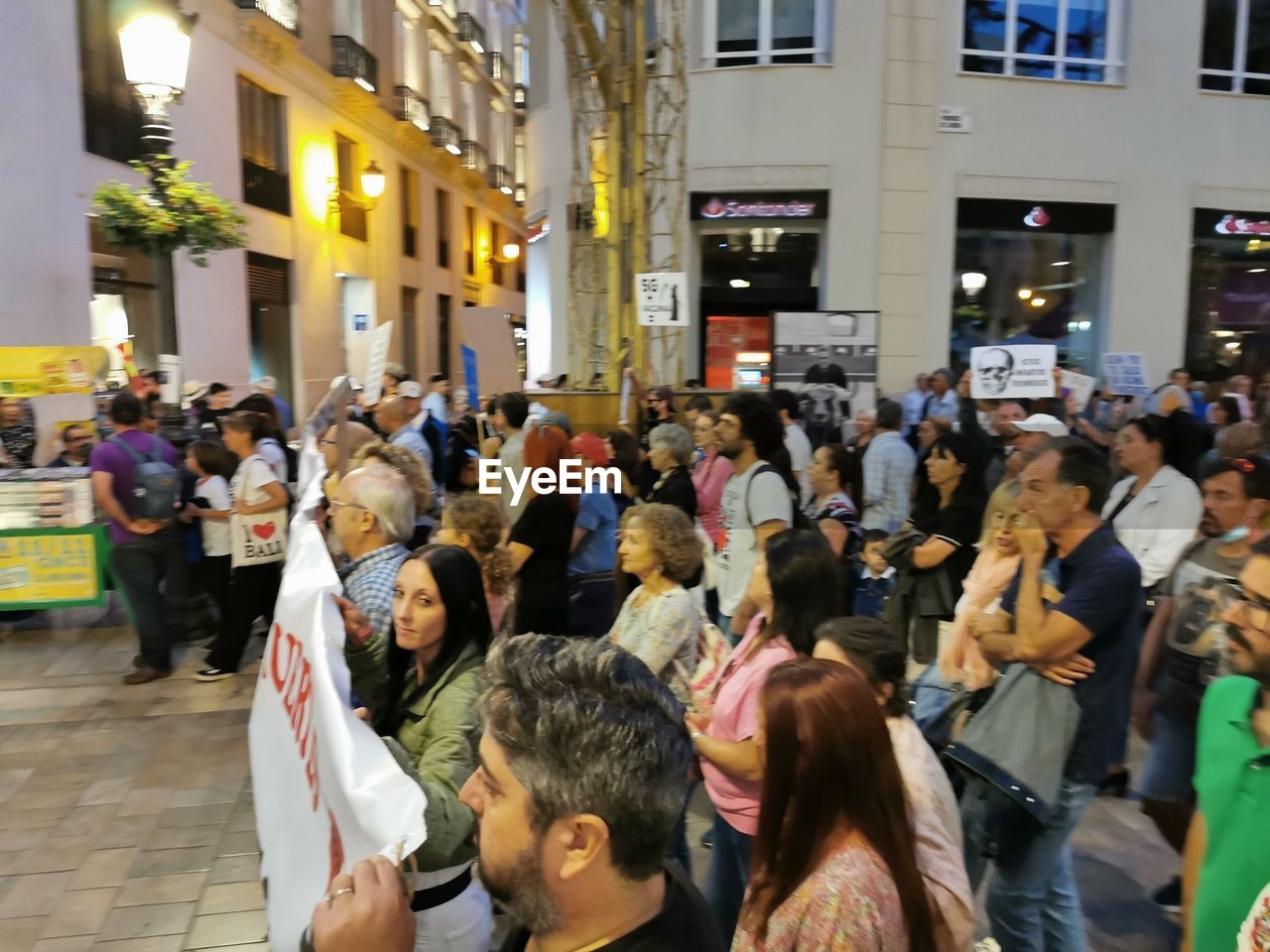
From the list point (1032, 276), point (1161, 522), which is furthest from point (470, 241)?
point (1161, 522)

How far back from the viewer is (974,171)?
14.0 meters

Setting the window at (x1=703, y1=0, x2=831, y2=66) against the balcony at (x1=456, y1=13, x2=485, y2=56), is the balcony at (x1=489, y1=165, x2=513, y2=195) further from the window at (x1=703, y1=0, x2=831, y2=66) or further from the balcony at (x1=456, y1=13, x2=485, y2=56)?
the window at (x1=703, y1=0, x2=831, y2=66)

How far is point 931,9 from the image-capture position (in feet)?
44.3

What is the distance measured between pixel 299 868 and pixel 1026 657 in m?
2.10

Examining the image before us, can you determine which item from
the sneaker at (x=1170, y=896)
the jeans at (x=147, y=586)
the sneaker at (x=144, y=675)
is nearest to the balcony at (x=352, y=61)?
the jeans at (x=147, y=586)

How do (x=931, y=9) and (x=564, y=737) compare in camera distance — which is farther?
(x=931, y=9)

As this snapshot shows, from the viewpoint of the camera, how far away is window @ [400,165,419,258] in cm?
1666

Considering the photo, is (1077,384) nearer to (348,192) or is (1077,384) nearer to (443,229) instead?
(348,192)

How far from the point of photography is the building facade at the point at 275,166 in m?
11.3

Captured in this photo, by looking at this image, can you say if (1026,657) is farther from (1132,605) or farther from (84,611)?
(84,611)

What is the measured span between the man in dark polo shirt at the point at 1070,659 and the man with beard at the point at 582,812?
1722 millimetres

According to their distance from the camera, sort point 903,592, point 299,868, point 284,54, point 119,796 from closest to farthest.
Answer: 1. point 299,868
2. point 903,592
3. point 119,796
4. point 284,54

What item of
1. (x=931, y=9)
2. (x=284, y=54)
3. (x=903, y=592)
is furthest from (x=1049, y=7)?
(x=903, y=592)

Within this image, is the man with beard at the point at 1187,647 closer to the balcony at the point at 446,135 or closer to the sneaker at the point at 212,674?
the sneaker at the point at 212,674
